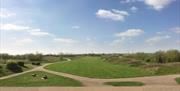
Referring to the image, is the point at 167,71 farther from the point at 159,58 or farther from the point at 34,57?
the point at 34,57

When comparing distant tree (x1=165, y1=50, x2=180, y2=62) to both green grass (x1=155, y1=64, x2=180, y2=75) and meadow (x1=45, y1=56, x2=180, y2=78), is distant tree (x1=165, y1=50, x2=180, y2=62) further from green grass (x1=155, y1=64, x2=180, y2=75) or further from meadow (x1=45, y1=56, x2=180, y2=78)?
green grass (x1=155, y1=64, x2=180, y2=75)

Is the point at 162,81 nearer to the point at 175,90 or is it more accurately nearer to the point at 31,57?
the point at 175,90

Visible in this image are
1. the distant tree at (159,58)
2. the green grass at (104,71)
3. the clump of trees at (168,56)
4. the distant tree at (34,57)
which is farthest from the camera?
the distant tree at (34,57)

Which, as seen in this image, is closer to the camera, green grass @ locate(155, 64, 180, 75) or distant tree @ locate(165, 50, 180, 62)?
green grass @ locate(155, 64, 180, 75)

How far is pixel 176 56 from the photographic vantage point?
63.7m

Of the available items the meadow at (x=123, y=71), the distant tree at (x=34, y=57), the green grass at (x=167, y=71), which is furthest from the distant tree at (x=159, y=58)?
the distant tree at (x=34, y=57)

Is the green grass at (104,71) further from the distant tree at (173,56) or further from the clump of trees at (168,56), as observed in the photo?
the distant tree at (173,56)

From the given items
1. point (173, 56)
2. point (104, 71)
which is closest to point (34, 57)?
point (173, 56)

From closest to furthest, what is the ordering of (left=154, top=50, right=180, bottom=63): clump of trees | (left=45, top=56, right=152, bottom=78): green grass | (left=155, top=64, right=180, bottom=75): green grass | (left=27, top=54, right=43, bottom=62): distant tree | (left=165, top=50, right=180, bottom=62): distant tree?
(left=45, top=56, right=152, bottom=78): green grass
(left=155, top=64, right=180, bottom=75): green grass
(left=165, top=50, right=180, bottom=62): distant tree
(left=154, top=50, right=180, bottom=63): clump of trees
(left=27, top=54, right=43, bottom=62): distant tree

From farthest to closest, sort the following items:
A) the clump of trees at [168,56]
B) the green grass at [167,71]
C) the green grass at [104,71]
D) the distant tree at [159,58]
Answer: the distant tree at [159,58] < the clump of trees at [168,56] < the green grass at [167,71] < the green grass at [104,71]

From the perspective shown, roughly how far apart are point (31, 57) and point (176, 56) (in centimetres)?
4868

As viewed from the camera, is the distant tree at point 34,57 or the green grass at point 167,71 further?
the distant tree at point 34,57

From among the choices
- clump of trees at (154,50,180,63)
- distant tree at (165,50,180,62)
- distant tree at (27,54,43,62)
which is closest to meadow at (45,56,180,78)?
clump of trees at (154,50,180,63)

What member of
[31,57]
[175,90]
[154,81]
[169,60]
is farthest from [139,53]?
[175,90]
